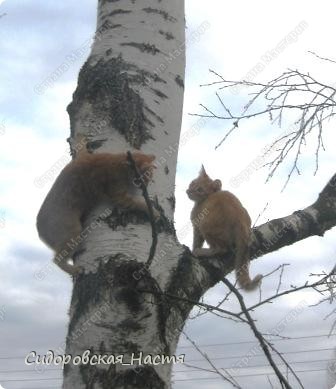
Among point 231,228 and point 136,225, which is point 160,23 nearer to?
point 136,225

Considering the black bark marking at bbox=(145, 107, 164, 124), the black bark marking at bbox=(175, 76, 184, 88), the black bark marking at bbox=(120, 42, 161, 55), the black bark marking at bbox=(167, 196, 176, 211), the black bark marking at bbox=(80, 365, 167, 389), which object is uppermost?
the black bark marking at bbox=(120, 42, 161, 55)

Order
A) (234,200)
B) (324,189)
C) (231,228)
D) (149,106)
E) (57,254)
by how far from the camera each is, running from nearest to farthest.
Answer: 1. (149,106)
2. (57,254)
3. (324,189)
4. (231,228)
5. (234,200)

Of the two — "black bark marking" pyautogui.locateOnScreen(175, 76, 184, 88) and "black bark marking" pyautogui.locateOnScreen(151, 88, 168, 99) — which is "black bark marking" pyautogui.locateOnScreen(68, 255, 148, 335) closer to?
"black bark marking" pyautogui.locateOnScreen(151, 88, 168, 99)

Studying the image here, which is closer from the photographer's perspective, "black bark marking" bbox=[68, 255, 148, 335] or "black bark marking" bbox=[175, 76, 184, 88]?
"black bark marking" bbox=[68, 255, 148, 335]

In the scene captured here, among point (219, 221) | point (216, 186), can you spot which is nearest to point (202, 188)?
point (216, 186)

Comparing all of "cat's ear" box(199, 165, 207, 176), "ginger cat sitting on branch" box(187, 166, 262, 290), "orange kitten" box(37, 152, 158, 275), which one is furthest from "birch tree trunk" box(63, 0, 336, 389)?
"cat's ear" box(199, 165, 207, 176)

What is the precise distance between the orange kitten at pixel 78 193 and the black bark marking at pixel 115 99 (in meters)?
0.11

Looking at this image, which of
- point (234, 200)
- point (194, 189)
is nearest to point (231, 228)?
point (234, 200)

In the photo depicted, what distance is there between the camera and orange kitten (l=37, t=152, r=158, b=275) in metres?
2.07

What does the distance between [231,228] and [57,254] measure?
56.7 inches

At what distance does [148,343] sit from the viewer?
60.6 inches

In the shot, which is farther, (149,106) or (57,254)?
(57,254)

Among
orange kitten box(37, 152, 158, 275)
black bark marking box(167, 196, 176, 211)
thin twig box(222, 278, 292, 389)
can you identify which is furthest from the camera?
orange kitten box(37, 152, 158, 275)

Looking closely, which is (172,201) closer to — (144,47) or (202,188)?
(144,47)
